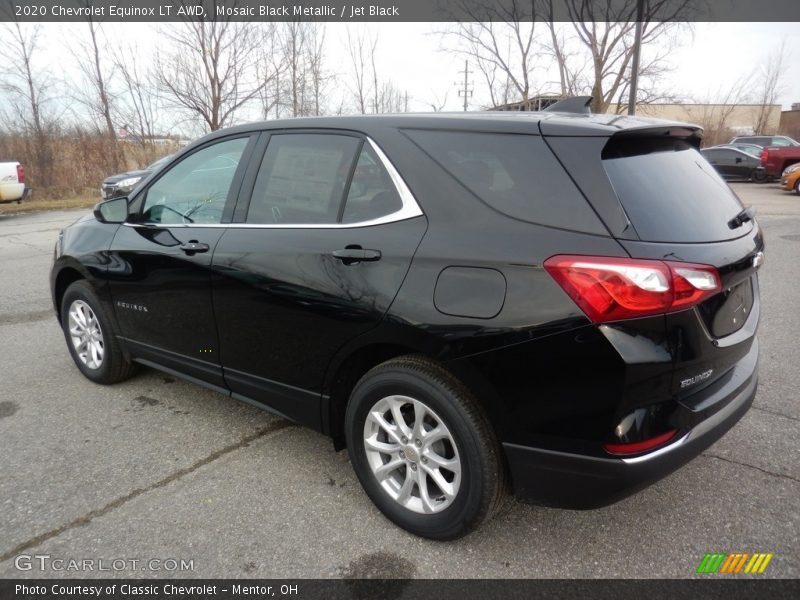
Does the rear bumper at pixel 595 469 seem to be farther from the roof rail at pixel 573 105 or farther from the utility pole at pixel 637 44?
the utility pole at pixel 637 44

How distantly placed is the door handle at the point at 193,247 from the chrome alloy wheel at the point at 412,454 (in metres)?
1.35

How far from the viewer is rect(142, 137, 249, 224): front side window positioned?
3146 millimetres

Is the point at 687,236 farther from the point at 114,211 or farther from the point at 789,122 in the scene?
the point at 789,122

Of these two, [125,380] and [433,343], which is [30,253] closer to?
[125,380]

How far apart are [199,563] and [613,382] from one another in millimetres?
1746

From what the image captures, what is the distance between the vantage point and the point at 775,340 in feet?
15.3

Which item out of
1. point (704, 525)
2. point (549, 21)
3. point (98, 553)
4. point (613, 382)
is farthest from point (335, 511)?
point (549, 21)

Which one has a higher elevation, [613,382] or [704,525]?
[613,382]

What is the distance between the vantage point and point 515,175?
2.16m

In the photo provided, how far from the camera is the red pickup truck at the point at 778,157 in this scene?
20188 millimetres

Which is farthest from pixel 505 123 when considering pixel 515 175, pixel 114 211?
pixel 114 211

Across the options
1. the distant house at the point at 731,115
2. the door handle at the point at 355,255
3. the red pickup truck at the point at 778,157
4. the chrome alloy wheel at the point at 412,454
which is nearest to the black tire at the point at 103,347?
the door handle at the point at 355,255

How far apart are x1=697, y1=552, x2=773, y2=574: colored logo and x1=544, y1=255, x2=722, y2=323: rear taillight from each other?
42.8 inches

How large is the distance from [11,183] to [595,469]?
17.4 metres
